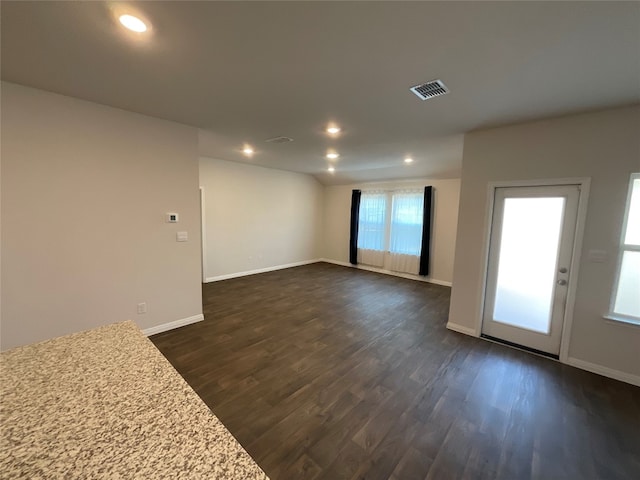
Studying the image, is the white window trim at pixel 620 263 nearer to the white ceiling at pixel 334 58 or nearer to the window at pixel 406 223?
the white ceiling at pixel 334 58

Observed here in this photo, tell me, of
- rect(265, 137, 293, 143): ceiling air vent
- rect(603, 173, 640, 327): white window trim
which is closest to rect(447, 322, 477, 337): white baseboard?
rect(603, 173, 640, 327): white window trim

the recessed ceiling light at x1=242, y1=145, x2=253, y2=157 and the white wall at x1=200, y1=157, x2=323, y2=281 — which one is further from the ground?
the recessed ceiling light at x1=242, y1=145, x2=253, y2=157

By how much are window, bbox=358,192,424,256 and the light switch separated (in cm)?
367

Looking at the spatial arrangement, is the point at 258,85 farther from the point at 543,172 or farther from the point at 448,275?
the point at 448,275

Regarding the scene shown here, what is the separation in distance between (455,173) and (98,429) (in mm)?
6370

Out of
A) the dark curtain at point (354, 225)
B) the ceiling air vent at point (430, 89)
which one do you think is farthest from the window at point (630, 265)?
the dark curtain at point (354, 225)

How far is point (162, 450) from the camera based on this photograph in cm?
71

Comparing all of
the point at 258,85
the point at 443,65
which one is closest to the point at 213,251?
the point at 258,85

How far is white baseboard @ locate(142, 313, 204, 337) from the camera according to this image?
3277 millimetres

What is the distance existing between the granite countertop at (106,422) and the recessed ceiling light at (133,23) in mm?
1838

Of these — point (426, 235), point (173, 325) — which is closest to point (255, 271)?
point (173, 325)

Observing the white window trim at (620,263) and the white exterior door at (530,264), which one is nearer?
the white window trim at (620,263)

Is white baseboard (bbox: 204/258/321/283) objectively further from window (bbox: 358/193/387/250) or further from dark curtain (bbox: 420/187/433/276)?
dark curtain (bbox: 420/187/433/276)

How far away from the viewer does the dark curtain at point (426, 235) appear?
20.0 ft
